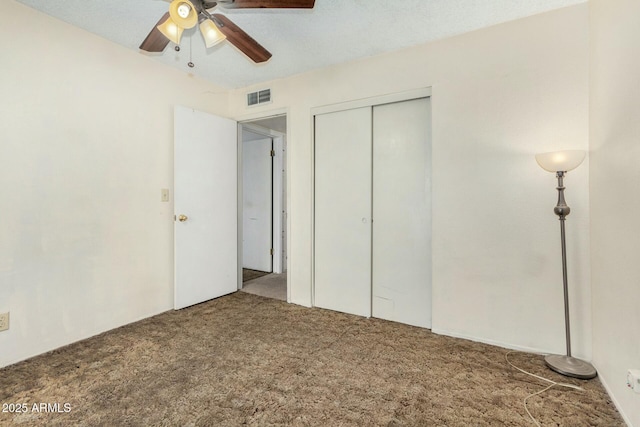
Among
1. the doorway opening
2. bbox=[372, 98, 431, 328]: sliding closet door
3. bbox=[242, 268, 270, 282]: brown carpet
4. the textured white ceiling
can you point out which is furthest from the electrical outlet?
bbox=[372, 98, 431, 328]: sliding closet door

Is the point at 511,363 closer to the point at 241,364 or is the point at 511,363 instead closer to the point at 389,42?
the point at 241,364

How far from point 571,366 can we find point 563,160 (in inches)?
51.3

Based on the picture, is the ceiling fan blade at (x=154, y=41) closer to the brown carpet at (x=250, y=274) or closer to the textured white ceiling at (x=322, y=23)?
the textured white ceiling at (x=322, y=23)

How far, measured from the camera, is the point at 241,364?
1.96m

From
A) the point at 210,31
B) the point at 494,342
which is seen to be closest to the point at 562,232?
the point at 494,342

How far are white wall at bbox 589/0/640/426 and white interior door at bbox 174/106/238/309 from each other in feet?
10.6

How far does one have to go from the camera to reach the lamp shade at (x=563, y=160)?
1772 millimetres

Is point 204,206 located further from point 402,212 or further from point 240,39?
point 402,212

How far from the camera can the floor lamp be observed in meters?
1.78

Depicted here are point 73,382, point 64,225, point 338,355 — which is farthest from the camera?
point 64,225

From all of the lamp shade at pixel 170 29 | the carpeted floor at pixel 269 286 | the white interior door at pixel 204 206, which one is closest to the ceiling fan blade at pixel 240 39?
the lamp shade at pixel 170 29

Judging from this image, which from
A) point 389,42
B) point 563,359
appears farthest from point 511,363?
point 389,42

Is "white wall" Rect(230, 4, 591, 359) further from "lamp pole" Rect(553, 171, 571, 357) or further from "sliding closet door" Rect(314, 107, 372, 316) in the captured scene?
"sliding closet door" Rect(314, 107, 372, 316)

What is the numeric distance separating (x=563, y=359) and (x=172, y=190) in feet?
11.5
